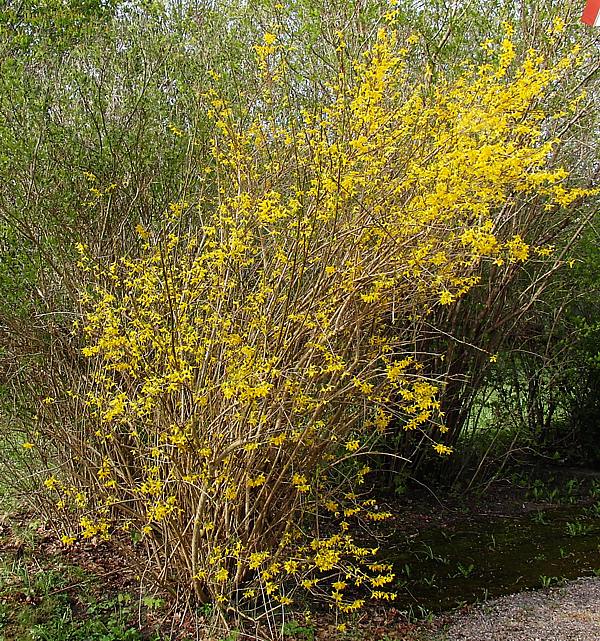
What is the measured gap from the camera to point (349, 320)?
354 cm

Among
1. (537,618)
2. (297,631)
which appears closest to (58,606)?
(297,631)

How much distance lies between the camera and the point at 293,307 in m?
3.51

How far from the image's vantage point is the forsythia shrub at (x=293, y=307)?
326cm

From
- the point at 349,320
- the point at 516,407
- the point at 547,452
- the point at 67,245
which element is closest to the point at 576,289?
the point at 516,407

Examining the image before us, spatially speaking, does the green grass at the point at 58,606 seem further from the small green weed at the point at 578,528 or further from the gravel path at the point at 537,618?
the small green weed at the point at 578,528

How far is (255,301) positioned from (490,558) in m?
2.76

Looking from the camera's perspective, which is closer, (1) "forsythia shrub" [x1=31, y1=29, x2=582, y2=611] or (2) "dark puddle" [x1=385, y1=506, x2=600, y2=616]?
(1) "forsythia shrub" [x1=31, y1=29, x2=582, y2=611]

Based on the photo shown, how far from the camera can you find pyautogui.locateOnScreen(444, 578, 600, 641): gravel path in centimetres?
404

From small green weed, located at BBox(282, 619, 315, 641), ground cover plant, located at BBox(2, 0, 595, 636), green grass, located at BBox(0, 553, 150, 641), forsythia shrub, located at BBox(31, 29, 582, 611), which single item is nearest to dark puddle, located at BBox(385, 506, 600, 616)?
ground cover plant, located at BBox(2, 0, 595, 636)

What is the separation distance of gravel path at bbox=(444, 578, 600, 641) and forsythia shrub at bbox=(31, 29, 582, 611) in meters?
Result: 0.81

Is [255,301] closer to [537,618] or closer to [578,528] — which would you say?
[537,618]

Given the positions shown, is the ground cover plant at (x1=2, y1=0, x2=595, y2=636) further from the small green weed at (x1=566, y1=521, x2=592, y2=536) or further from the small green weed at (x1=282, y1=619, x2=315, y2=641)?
the small green weed at (x1=566, y1=521, x2=592, y2=536)

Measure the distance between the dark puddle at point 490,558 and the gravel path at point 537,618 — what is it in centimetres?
15

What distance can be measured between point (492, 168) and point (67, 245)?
9.22ft
